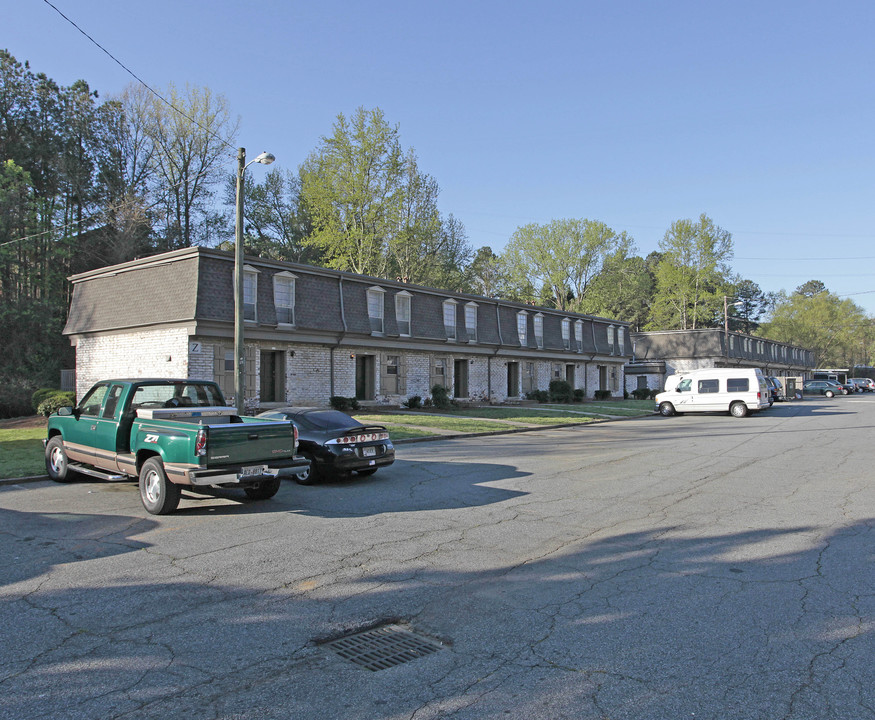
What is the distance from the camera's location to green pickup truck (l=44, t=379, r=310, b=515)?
8172 mm

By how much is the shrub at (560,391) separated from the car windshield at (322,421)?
28333 millimetres

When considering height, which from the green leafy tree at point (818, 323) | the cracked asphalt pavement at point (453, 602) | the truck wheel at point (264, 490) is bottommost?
the cracked asphalt pavement at point (453, 602)

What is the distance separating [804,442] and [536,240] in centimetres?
4773

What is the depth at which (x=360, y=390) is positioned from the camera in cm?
2897

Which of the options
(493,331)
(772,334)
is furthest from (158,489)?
(772,334)

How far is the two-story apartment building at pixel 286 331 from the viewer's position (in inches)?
898

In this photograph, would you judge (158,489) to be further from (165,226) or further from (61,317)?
(165,226)

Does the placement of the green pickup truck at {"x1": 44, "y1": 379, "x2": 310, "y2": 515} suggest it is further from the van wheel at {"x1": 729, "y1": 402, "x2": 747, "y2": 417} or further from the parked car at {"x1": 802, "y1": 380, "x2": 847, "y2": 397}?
the parked car at {"x1": 802, "y1": 380, "x2": 847, "y2": 397}

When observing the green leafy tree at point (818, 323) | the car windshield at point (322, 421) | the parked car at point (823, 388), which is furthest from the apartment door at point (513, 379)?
the green leafy tree at point (818, 323)

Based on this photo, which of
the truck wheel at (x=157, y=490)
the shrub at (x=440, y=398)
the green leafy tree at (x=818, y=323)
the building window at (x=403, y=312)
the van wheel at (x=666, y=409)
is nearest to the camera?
the truck wheel at (x=157, y=490)

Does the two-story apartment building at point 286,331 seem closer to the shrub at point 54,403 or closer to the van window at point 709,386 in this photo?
the shrub at point 54,403

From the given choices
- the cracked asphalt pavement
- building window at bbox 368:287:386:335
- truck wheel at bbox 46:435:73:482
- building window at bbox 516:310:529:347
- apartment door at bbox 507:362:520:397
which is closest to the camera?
the cracked asphalt pavement

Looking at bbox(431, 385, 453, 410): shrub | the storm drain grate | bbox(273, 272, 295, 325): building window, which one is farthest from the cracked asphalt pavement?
bbox(431, 385, 453, 410): shrub

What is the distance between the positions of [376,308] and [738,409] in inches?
693
